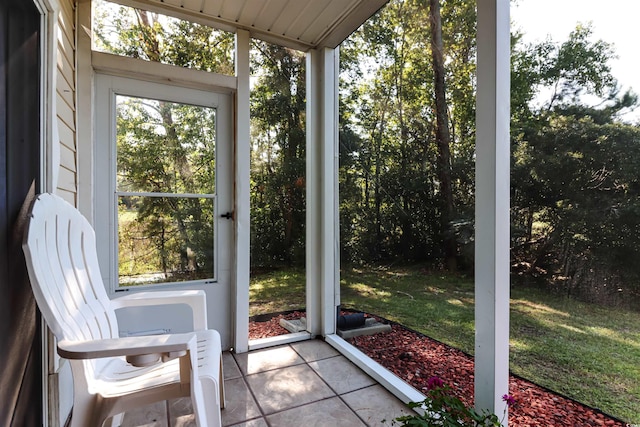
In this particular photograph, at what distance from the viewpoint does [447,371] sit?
5.29 ft

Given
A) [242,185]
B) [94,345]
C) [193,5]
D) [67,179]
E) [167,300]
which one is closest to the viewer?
[94,345]

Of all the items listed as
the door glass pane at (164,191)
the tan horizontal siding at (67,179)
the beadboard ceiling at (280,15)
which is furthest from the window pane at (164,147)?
the beadboard ceiling at (280,15)

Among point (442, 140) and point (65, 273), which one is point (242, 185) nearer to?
point (65, 273)

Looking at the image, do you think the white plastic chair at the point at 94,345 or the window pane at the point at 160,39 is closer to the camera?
Result: the white plastic chair at the point at 94,345

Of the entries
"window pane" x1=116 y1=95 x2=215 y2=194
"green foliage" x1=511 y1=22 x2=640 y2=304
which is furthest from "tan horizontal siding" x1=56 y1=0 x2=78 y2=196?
"green foliage" x1=511 y1=22 x2=640 y2=304

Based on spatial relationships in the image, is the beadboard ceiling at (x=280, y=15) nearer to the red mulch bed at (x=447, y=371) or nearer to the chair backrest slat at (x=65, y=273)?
the chair backrest slat at (x=65, y=273)

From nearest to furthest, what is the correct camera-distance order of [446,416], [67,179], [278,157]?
[446,416], [67,179], [278,157]

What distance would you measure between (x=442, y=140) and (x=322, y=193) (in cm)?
108

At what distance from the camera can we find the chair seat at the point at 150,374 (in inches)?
42.8

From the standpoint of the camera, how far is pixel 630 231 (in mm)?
1005

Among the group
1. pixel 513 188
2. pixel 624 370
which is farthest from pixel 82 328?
pixel 624 370

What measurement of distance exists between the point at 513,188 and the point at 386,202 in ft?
2.59

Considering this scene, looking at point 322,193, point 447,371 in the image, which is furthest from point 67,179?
point 447,371

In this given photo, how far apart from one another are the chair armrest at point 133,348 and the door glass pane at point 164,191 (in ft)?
3.83
